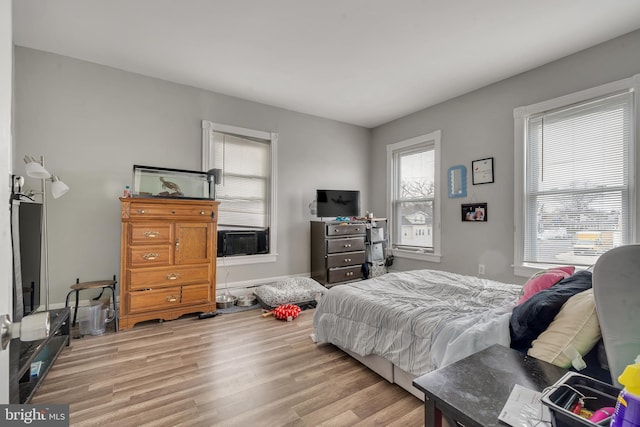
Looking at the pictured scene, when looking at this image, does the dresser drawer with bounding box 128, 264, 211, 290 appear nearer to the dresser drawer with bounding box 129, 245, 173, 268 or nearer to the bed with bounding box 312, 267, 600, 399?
the dresser drawer with bounding box 129, 245, 173, 268

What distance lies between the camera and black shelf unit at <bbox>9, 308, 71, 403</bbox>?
4.51ft

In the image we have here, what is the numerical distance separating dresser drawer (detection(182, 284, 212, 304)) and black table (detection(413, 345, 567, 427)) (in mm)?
2798

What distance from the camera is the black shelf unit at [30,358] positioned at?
4.51ft

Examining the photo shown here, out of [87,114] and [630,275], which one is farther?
[87,114]

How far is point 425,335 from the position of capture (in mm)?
1729

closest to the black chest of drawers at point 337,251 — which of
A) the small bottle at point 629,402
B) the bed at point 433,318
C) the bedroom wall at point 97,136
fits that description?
the bedroom wall at point 97,136

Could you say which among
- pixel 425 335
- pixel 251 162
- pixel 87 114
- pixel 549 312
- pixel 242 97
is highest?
pixel 242 97

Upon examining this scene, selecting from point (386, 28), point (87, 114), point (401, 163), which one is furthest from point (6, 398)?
point (401, 163)

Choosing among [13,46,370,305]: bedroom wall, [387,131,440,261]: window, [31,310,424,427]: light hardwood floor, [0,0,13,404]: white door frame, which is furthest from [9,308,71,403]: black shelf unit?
[387,131,440,261]: window

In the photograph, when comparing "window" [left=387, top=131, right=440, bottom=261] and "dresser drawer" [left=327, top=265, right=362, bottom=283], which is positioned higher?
"window" [left=387, top=131, right=440, bottom=261]

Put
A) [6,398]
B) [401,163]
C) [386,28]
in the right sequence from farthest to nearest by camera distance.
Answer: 1. [401,163]
2. [386,28]
3. [6,398]

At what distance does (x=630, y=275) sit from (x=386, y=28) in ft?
8.11

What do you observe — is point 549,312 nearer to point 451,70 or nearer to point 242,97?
point 451,70

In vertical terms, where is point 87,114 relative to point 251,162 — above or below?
above
